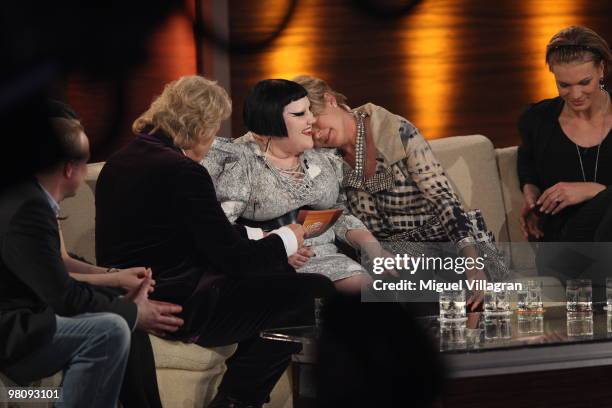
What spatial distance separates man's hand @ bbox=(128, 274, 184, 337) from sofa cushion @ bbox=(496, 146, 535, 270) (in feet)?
5.48

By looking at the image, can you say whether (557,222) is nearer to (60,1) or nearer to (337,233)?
(337,233)

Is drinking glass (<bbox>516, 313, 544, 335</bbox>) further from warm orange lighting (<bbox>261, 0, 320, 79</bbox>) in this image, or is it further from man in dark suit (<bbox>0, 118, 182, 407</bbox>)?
warm orange lighting (<bbox>261, 0, 320, 79</bbox>)

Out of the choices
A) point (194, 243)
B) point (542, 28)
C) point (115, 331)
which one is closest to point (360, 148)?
point (194, 243)

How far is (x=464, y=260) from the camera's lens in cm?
387

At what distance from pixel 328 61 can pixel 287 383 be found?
180 centimetres

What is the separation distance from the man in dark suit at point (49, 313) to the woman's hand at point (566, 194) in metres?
1.88

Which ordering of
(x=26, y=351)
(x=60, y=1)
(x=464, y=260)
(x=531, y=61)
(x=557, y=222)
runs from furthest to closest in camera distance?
(x=531, y=61), (x=60, y=1), (x=557, y=222), (x=464, y=260), (x=26, y=351)

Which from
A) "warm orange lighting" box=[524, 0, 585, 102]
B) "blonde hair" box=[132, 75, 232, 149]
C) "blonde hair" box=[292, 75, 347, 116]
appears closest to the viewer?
"blonde hair" box=[132, 75, 232, 149]

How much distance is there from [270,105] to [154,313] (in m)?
0.95

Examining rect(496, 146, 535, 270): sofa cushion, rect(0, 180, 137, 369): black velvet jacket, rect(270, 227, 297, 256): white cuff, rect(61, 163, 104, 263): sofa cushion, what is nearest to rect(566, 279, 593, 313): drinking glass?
rect(270, 227, 297, 256): white cuff

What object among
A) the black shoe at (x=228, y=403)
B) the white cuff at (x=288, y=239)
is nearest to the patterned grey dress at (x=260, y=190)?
the white cuff at (x=288, y=239)

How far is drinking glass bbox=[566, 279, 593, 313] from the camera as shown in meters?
3.23

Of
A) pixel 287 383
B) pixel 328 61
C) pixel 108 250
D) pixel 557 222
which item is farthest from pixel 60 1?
pixel 557 222

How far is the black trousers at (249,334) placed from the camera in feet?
10.2
